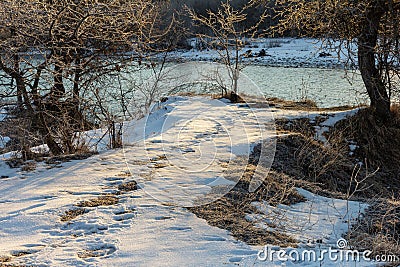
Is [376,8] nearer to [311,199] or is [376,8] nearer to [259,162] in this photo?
[259,162]

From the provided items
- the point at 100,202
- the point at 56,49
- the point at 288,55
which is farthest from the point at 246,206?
the point at 288,55

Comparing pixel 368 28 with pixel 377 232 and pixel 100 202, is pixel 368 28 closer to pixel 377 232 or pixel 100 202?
pixel 377 232

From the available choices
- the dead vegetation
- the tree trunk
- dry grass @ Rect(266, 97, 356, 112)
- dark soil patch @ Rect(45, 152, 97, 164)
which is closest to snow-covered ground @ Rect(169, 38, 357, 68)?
dry grass @ Rect(266, 97, 356, 112)

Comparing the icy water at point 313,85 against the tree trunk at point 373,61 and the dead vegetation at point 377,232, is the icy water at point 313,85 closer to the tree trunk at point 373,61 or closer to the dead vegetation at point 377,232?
the tree trunk at point 373,61

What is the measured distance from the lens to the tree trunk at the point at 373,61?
8.82m

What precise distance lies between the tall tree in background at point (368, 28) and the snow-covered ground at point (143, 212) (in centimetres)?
340

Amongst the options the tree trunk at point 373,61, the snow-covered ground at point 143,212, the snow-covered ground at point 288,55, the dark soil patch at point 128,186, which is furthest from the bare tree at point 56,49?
the snow-covered ground at point 288,55

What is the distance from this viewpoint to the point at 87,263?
3.19m

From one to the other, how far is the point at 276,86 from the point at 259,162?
33.6 ft

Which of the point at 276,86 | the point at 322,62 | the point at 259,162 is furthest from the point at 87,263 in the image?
the point at 322,62

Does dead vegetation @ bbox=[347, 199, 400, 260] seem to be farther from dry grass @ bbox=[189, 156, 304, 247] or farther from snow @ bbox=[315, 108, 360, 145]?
snow @ bbox=[315, 108, 360, 145]

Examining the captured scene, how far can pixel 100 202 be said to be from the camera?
4.47 meters

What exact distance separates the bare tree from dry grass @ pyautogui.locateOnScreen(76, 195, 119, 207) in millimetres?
2124

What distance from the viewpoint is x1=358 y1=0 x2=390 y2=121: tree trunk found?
8820 mm
